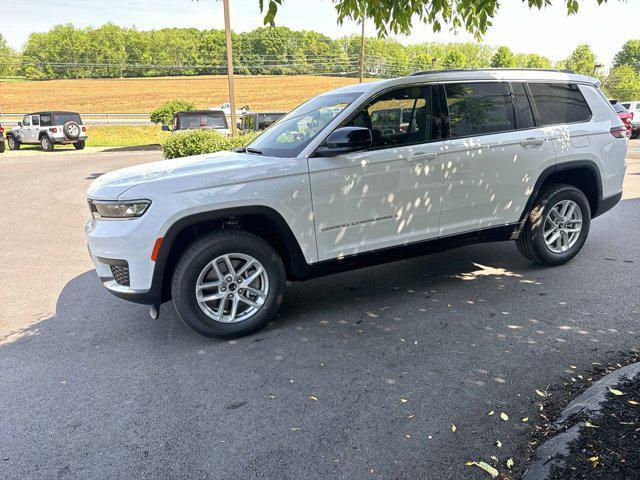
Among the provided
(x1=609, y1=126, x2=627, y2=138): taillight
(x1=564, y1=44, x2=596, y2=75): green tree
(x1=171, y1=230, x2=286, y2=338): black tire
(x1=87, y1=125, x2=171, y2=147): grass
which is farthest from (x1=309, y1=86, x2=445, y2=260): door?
(x1=564, y1=44, x2=596, y2=75): green tree

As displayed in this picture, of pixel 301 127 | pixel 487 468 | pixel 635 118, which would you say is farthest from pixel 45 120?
pixel 635 118

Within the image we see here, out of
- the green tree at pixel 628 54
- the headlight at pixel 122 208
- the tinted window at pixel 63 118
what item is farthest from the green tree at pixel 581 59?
the headlight at pixel 122 208

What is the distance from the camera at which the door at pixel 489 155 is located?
434 centimetres

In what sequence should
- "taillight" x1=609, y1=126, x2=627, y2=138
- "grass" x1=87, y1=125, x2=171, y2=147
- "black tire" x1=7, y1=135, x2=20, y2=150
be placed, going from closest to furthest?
1. "taillight" x1=609, y1=126, x2=627, y2=138
2. "black tire" x1=7, y1=135, x2=20, y2=150
3. "grass" x1=87, y1=125, x2=171, y2=147

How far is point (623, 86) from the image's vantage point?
173 ft

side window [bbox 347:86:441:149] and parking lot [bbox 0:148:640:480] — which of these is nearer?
parking lot [bbox 0:148:640:480]

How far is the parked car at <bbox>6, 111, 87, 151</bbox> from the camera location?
75.3ft

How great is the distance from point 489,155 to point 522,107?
72cm

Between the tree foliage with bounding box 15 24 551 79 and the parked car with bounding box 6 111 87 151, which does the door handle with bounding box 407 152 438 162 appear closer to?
the parked car with bounding box 6 111 87 151

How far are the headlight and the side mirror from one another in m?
1.39

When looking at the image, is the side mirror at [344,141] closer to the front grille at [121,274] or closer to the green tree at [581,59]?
the front grille at [121,274]

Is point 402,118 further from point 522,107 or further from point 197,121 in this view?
point 197,121

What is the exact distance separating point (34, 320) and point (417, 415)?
351cm

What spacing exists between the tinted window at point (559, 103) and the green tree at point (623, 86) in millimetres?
56516
